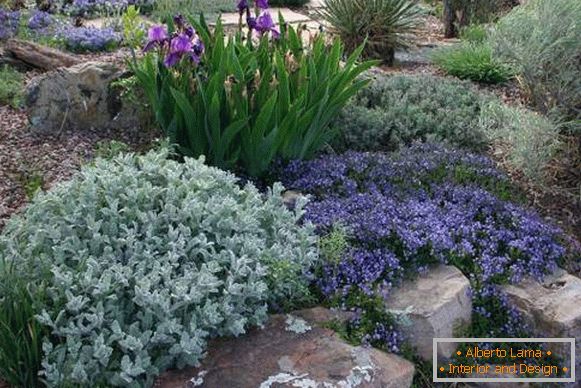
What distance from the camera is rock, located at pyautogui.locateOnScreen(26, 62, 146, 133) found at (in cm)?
472

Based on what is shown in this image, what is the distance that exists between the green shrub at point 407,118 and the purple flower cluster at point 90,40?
110 inches

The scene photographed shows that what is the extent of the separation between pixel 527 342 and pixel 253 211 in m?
1.29

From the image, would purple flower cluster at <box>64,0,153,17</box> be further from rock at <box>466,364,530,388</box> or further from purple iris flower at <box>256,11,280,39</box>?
rock at <box>466,364,530,388</box>

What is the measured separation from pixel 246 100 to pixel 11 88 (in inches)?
91.9

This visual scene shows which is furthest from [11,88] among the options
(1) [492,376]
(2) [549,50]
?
(1) [492,376]

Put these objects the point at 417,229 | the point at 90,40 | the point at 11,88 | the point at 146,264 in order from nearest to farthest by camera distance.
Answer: the point at 146,264 → the point at 417,229 → the point at 11,88 → the point at 90,40

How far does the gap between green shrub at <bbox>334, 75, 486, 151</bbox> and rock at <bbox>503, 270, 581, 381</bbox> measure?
154 centimetres

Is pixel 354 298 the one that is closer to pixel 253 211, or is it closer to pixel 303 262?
pixel 303 262

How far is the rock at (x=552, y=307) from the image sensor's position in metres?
3.13

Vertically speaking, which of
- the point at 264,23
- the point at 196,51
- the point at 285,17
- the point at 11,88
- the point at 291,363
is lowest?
the point at 291,363

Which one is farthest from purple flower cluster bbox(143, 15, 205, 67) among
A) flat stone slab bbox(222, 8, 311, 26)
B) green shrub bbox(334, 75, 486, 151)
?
flat stone slab bbox(222, 8, 311, 26)

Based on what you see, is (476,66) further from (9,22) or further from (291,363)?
(9,22)

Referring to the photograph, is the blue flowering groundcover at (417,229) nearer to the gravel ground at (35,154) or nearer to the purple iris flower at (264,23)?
the purple iris flower at (264,23)

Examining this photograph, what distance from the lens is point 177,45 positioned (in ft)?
12.6
